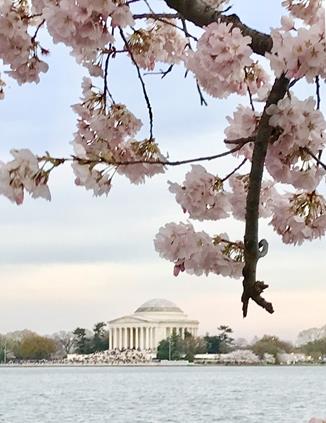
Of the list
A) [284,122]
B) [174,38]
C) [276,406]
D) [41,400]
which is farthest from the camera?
[41,400]

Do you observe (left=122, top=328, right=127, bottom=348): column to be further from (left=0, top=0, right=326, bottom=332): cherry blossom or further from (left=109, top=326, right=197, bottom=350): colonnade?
(left=0, top=0, right=326, bottom=332): cherry blossom

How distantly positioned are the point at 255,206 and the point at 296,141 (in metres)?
0.09

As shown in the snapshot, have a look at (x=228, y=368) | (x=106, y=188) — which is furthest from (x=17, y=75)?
(x=228, y=368)

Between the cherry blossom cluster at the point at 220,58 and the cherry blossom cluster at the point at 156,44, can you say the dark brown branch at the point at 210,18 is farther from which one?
the cherry blossom cluster at the point at 156,44

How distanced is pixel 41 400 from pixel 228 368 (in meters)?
40.4

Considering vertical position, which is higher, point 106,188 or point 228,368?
point 228,368

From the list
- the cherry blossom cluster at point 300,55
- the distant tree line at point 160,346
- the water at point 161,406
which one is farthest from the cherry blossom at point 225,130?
the distant tree line at point 160,346

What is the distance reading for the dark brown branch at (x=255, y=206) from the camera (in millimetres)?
1293

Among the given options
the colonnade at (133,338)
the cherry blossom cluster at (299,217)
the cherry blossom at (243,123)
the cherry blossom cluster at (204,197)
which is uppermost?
the colonnade at (133,338)

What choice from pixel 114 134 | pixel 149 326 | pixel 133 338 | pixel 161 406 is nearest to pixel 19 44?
pixel 114 134

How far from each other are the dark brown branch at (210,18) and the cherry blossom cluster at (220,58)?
0.08 feet

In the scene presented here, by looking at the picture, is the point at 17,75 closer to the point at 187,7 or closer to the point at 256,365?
the point at 187,7

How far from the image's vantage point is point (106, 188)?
4.71ft

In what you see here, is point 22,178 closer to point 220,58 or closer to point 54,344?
point 220,58
